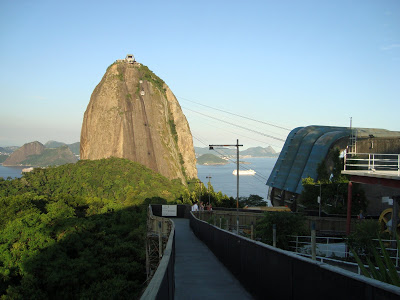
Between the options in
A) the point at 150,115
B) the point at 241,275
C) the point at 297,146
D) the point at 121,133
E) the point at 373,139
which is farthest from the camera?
the point at 150,115

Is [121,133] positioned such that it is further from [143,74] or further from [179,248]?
[179,248]

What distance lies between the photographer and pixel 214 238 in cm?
1742

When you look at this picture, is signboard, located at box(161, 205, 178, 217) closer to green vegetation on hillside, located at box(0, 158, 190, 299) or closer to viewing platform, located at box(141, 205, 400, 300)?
green vegetation on hillside, located at box(0, 158, 190, 299)

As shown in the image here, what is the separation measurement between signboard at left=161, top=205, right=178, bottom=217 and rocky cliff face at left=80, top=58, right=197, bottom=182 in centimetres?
8799

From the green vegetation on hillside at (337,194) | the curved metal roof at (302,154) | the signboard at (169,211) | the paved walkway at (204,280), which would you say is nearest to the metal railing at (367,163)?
the green vegetation on hillside at (337,194)

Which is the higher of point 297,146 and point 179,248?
point 297,146

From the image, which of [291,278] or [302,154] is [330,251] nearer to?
[291,278]

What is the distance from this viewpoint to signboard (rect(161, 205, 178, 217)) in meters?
50.0

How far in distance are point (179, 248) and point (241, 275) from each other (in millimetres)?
10278

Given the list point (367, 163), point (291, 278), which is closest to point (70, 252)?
point (367, 163)

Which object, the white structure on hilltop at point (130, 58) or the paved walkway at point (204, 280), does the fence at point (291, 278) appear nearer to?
Result: the paved walkway at point (204, 280)

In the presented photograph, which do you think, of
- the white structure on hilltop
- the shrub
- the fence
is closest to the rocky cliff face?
the white structure on hilltop

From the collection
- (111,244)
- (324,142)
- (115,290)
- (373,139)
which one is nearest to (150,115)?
(324,142)

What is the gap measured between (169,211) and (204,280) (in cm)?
3890
